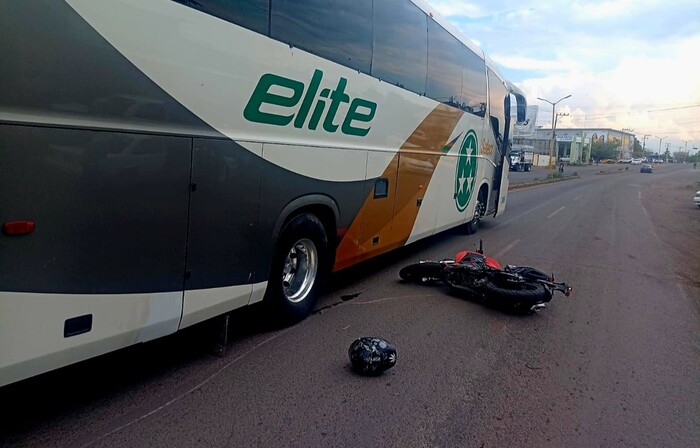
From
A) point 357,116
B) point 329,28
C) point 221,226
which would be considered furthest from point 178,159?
point 357,116

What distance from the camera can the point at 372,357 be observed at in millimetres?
3943

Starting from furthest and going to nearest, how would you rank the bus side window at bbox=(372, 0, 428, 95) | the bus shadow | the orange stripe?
the orange stripe, the bus side window at bbox=(372, 0, 428, 95), the bus shadow

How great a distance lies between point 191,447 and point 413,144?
5090 mm

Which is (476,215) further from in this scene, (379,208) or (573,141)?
(573,141)

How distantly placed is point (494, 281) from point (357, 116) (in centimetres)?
258

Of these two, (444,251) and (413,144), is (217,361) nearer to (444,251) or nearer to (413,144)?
(413,144)

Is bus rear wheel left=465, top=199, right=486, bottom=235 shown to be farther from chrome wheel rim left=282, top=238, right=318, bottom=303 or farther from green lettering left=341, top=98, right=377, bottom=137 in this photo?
chrome wheel rim left=282, top=238, right=318, bottom=303

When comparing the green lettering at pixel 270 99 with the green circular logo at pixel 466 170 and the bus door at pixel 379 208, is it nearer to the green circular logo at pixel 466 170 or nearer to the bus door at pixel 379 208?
the bus door at pixel 379 208

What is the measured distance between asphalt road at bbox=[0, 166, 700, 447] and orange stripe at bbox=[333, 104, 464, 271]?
640 mm

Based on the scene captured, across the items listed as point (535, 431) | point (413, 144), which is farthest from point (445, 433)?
point (413, 144)

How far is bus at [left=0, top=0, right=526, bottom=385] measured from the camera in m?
2.52

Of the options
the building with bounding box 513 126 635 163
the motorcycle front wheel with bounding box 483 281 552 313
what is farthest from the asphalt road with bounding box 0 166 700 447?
the building with bounding box 513 126 635 163

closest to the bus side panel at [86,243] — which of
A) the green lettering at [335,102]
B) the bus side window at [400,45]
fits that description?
the green lettering at [335,102]

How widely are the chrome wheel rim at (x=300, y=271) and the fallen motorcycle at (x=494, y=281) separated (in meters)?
2.02
